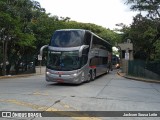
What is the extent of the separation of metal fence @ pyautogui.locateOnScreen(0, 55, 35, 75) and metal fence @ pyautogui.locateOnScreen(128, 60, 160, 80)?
12.9 meters

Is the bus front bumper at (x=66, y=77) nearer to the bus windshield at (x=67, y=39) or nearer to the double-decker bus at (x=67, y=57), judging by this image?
the double-decker bus at (x=67, y=57)

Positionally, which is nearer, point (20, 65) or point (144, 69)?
point (144, 69)

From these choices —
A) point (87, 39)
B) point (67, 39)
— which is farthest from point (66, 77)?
point (87, 39)

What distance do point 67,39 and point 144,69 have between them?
14.5 metres

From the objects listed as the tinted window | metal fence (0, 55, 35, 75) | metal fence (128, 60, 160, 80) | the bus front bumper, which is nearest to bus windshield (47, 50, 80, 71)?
the bus front bumper

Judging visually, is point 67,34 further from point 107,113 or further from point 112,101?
point 107,113

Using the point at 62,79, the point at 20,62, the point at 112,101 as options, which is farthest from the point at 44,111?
the point at 20,62

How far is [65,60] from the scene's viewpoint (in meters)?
19.9

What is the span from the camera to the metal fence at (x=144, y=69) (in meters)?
30.9

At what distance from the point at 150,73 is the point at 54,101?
2076 cm

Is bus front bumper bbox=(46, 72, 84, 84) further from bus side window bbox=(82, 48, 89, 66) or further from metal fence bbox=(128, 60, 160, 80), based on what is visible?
metal fence bbox=(128, 60, 160, 80)

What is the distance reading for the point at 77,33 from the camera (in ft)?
68.0

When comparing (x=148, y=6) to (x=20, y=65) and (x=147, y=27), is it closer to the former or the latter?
(x=147, y=27)

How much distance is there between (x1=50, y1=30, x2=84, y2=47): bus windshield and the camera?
20.2 m
